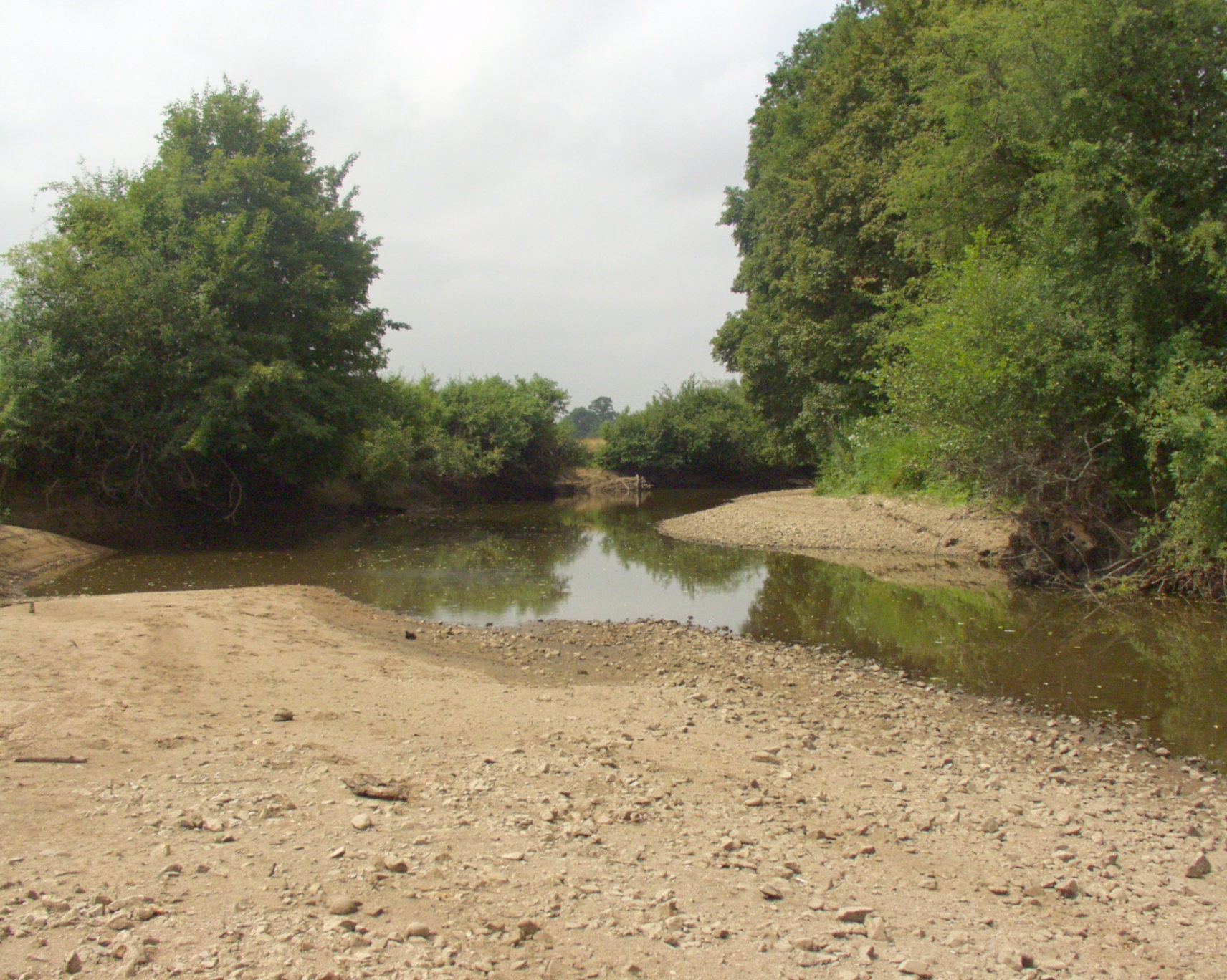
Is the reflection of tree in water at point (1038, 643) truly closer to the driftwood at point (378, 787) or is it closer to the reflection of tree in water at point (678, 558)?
the reflection of tree in water at point (678, 558)

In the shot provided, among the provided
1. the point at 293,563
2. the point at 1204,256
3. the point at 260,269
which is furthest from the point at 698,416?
the point at 1204,256

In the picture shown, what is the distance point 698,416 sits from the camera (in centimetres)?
5853

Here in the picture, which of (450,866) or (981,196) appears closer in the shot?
(450,866)

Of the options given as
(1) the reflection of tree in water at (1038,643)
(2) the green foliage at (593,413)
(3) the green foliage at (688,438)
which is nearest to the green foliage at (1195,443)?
(1) the reflection of tree in water at (1038,643)

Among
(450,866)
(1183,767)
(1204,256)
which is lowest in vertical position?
(1183,767)

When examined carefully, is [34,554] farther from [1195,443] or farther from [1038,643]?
[1195,443]

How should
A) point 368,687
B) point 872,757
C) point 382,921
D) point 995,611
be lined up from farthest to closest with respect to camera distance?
point 995,611, point 368,687, point 872,757, point 382,921

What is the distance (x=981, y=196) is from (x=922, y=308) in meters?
2.63

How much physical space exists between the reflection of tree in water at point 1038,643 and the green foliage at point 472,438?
22140 millimetres

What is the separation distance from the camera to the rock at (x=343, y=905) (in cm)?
393

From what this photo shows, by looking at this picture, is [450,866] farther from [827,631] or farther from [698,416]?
[698,416]

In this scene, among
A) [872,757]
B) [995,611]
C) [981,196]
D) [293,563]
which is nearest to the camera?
[872,757]

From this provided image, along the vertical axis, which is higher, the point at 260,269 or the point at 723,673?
the point at 260,269

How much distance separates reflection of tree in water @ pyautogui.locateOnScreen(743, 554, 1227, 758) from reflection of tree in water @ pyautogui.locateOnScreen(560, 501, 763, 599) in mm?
1756
